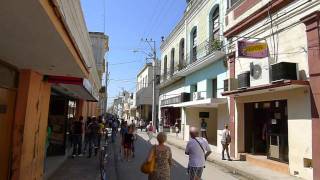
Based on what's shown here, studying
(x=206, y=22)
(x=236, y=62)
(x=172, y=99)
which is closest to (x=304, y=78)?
(x=236, y=62)

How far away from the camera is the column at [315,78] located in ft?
36.5

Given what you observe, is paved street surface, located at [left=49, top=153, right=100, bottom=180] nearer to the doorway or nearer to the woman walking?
the woman walking

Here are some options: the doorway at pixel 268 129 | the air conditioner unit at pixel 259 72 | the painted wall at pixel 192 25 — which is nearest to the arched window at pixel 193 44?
the painted wall at pixel 192 25

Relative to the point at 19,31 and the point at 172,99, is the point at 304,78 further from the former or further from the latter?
the point at 172,99

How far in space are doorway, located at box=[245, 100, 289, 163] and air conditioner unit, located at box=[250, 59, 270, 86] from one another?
3.46ft

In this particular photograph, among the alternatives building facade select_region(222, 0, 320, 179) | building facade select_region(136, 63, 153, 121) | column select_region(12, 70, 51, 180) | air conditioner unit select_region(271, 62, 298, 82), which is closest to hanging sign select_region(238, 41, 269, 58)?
building facade select_region(222, 0, 320, 179)

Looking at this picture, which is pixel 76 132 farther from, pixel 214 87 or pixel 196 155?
pixel 214 87

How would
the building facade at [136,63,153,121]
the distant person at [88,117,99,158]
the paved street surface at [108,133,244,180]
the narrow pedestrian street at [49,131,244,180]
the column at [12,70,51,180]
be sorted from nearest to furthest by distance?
the column at [12,70,51,180] → the narrow pedestrian street at [49,131,244,180] → the paved street surface at [108,133,244,180] → the distant person at [88,117,99,158] → the building facade at [136,63,153,121]

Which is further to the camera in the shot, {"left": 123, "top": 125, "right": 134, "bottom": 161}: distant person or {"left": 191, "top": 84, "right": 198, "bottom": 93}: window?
{"left": 191, "top": 84, "right": 198, "bottom": 93}: window

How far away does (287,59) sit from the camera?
42.9 feet

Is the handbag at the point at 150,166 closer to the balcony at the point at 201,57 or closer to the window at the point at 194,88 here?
the balcony at the point at 201,57

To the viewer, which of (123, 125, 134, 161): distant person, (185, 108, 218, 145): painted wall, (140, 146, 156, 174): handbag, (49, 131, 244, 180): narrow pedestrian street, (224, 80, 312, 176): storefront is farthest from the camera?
(185, 108, 218, 145): painted wall

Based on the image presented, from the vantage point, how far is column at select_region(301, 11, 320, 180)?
1112cm

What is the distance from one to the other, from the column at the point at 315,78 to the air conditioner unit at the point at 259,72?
2.35 m
